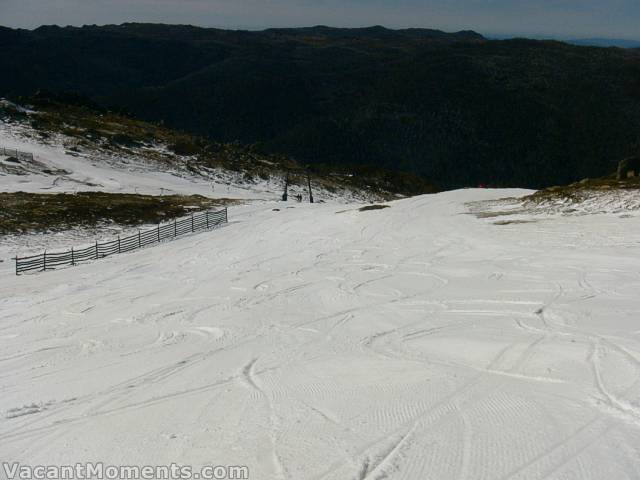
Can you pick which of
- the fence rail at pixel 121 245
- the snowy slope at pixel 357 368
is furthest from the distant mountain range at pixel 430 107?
the snowy slope at pixel 357 368

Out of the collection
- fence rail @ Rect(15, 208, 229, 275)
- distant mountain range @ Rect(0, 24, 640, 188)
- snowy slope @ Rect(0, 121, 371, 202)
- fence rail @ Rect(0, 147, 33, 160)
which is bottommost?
fence rail @ Rect(15, 208, 229, 275)

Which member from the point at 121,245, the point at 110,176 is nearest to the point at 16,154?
the point at 110,176

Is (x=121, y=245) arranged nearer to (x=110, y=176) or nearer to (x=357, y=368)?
(x=110, y=176)

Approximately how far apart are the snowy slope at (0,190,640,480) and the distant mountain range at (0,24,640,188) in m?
97.8

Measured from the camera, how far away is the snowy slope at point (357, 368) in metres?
6.73

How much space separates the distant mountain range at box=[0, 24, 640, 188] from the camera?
12425cm

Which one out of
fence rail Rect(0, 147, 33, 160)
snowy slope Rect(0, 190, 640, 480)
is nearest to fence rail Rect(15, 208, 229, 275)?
snowy slope Rect(0, 190, 640, 480)

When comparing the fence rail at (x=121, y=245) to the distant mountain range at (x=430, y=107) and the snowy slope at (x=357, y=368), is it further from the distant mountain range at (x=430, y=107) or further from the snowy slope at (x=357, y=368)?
the distant mountain range at (x=430, y=107)

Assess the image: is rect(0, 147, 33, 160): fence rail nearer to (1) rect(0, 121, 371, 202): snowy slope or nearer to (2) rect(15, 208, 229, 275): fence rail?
(1) rect(0, 121, 371, 202): snowy slope

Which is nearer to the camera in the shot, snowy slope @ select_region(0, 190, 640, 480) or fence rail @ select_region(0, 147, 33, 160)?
snowy slope @ select_region(0, 190, 640, 480)

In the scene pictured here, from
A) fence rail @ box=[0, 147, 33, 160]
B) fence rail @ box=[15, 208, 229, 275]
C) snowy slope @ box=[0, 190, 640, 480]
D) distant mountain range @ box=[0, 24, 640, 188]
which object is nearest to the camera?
snowy slope @ box=[0, 190, 640, 480]

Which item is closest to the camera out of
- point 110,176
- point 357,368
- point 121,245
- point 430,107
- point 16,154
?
point 357,368

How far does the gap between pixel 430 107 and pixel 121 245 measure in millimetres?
116435

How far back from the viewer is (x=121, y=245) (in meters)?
33.5
